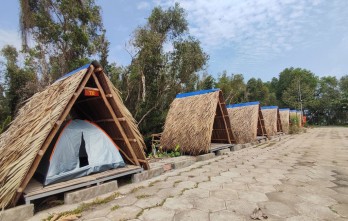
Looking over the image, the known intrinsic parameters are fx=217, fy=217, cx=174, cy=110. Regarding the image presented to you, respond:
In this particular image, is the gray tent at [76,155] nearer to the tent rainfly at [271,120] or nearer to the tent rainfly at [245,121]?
the tent rainfly at [245,121]

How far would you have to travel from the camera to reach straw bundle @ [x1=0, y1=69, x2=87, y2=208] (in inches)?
135

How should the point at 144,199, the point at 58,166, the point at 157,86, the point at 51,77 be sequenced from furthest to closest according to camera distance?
the point at 157,86 < the point at 51,77 < the point at 58,166 < the point at 144,199

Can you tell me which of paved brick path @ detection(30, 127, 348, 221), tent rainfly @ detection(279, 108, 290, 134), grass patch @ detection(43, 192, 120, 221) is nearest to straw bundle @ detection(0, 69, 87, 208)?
grass patch @ detection(43, 192, 120, 221)

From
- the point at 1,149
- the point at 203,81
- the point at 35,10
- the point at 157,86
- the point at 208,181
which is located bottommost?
the point at 208,181

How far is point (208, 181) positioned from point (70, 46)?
35.4 feet

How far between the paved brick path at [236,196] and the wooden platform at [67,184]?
14.5 inches

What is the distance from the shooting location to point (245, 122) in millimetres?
11688

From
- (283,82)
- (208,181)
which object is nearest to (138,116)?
(208,181)

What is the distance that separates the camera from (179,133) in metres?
7.95

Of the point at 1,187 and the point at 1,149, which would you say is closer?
the point at 1,187

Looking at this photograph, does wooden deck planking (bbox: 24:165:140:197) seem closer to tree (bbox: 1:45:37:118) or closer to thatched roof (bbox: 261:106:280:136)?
thatched roof (bbox: 261:106:280:136)

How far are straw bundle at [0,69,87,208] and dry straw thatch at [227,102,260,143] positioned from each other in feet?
Answer: 28.3

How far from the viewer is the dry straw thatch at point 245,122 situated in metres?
11.3

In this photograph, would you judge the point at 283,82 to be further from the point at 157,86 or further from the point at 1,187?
the point at 1,187
